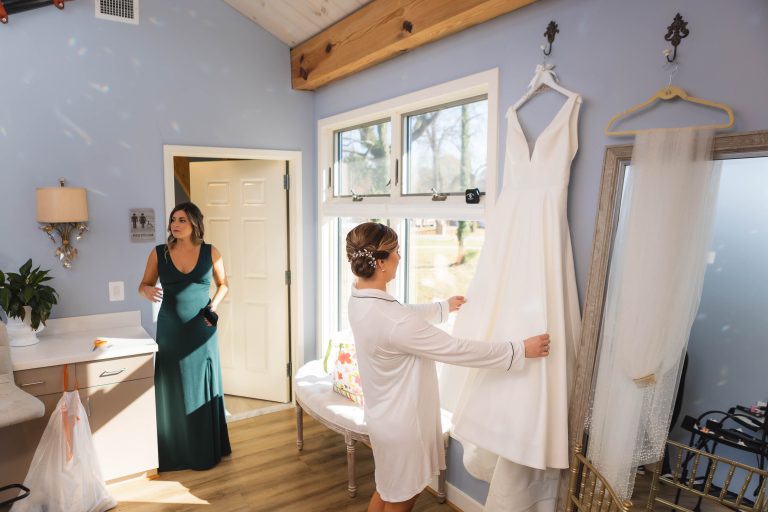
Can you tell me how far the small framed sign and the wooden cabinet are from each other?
798mm

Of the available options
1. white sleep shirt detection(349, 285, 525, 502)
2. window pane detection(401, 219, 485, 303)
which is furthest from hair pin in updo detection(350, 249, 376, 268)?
window pane detection(401, 219, 485, 303)

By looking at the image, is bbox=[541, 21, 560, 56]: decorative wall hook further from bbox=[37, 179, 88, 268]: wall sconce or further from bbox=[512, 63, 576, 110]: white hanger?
bbox=[37, 179, 88, 268]: wall sconce

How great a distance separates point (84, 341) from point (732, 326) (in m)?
3.08

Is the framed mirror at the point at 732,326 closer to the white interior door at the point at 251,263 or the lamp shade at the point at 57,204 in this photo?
the white interior door at the point at 251,263

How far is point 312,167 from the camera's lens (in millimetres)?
3879

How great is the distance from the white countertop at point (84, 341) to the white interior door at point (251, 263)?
907mm

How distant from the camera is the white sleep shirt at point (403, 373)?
6.07 feet

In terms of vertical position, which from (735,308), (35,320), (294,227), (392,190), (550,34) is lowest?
(35,320)

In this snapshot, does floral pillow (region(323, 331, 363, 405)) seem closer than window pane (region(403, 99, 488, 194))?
No

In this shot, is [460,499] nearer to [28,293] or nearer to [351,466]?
[351,466]

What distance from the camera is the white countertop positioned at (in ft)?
8.68

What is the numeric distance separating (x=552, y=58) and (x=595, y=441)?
1.48m

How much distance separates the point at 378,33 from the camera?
2.80 meters

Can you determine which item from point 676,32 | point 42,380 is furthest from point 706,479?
point 42,380
